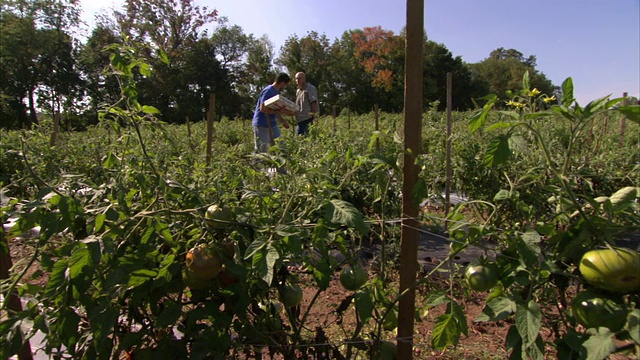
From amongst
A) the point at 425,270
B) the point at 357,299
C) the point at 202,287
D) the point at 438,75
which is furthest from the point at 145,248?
the point at 438,75

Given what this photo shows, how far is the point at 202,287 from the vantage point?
3.43 feet

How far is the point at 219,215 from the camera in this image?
1.07 metres

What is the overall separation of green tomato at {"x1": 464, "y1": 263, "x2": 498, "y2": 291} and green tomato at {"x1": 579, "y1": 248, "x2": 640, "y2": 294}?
0.78 feet

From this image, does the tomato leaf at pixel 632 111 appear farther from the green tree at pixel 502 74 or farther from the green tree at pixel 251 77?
the green tree at pixel 502 74

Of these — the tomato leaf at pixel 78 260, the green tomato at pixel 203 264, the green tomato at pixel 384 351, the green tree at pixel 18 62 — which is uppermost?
the green tree at pixel 18 62

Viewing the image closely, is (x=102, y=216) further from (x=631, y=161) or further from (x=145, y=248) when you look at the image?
(x=631, y=161)

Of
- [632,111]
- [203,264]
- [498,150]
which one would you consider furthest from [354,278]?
[632,111]

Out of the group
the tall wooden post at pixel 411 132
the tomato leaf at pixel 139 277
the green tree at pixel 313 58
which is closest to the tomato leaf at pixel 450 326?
the tall wooden post at pixel 411 132

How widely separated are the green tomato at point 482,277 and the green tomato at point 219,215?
64 cm

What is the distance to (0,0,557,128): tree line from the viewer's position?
27.0m

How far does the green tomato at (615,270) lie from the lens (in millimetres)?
729

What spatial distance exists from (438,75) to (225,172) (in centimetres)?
3962

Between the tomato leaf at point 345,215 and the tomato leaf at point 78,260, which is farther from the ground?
the tomato leaf at point 345,215

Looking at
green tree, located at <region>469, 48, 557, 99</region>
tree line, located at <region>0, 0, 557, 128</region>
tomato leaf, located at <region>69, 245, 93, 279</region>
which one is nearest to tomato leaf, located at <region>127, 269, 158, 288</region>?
tomato leaf, located at <region>69, 245, 93, 279</region>
